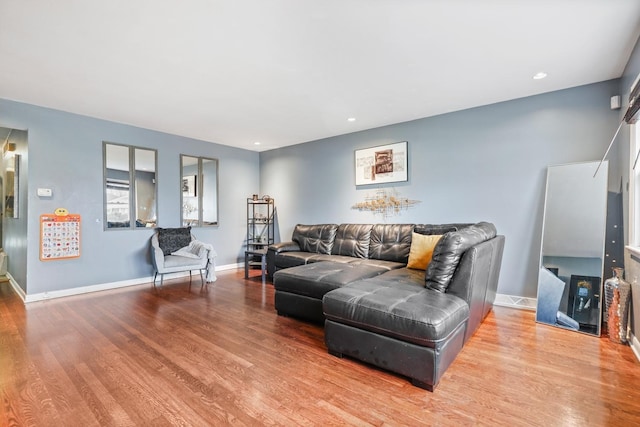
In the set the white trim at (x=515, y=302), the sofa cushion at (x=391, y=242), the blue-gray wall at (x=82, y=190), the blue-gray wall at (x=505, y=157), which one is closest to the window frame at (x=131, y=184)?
the blue-gray wall at (x=82, y=190)

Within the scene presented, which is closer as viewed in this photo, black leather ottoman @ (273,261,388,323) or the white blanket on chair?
black leather ottoman @ (273,261,388,323)

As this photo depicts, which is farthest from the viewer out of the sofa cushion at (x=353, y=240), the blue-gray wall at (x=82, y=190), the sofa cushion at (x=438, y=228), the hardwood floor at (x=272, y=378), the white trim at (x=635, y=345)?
the sofa cushion at (x=353, y=240)

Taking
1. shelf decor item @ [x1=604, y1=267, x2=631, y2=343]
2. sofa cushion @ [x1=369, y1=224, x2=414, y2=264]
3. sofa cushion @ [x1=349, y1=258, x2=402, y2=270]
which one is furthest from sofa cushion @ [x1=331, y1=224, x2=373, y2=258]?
shelf decor item @ [x1=604, y1=267, x2=631, y2=343]

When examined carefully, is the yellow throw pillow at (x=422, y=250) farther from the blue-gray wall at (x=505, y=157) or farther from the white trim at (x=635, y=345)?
the white trim at (x=635, y=345)

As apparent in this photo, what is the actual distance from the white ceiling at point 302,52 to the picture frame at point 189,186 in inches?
61.3

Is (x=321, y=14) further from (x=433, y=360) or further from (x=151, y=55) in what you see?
(x=433, y=360)

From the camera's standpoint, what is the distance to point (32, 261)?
3.80 meters

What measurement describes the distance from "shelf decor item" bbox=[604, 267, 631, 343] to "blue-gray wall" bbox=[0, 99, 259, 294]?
5588mm

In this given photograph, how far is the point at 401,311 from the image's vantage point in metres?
1.97

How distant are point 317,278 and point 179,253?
2789 mm

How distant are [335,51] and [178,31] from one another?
1230 mm

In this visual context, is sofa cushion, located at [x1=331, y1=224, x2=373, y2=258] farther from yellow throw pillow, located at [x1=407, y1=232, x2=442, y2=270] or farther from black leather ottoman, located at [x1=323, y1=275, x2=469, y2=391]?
black leather ottoman, located at [x1=323, y1=275, x2=469, y2=391]

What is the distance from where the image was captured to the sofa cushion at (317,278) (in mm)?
2869

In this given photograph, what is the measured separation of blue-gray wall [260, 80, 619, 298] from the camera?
10.4 ft
